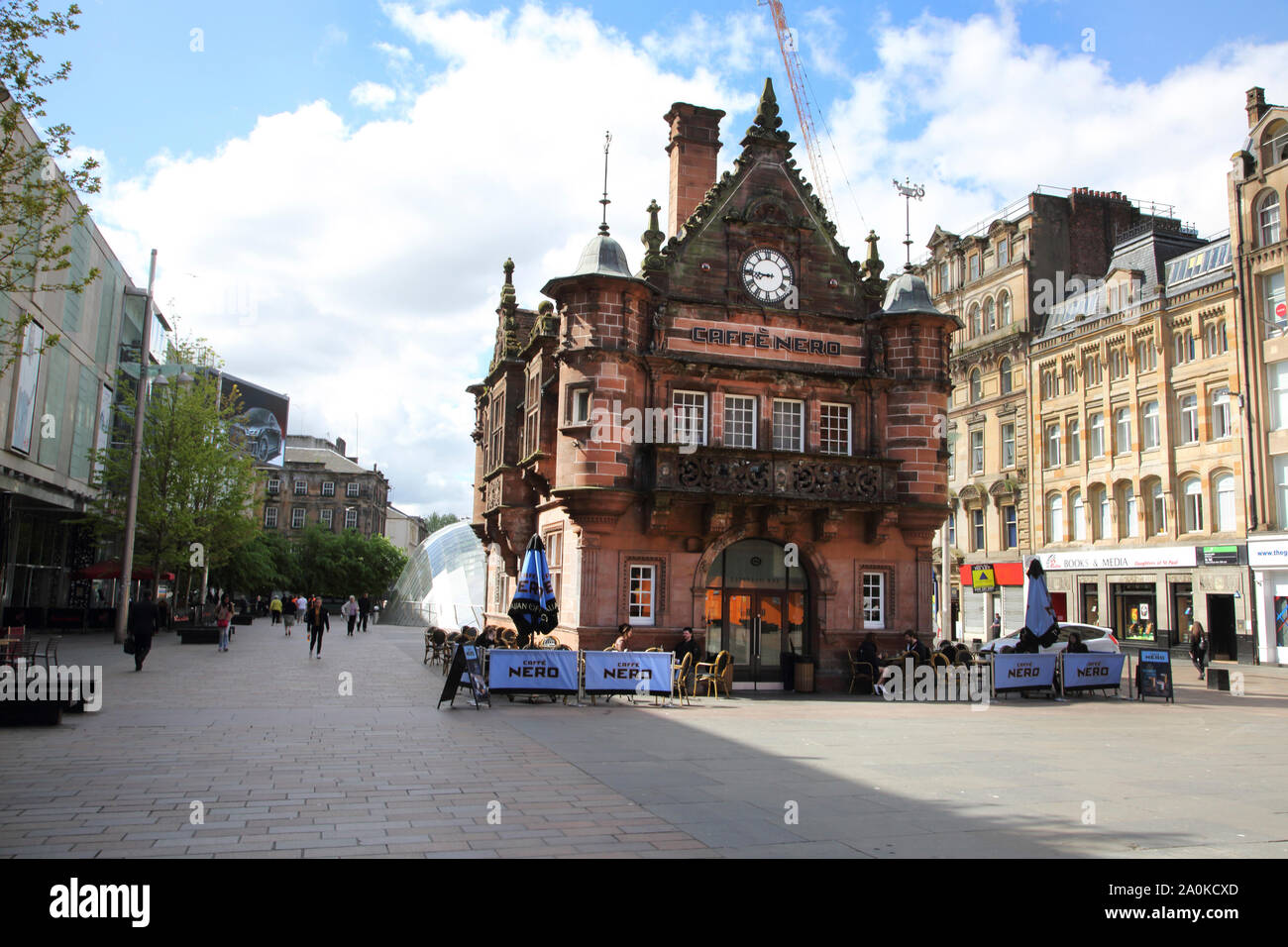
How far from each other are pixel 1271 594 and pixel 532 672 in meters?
31.0

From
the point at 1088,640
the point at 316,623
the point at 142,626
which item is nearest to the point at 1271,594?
→ the point at 1088,640

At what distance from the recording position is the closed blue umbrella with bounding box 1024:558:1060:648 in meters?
24.0

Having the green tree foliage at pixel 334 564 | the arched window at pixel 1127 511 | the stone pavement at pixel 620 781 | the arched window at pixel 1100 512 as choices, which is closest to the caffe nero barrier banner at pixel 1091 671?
the stone pavement at pixel 620 781

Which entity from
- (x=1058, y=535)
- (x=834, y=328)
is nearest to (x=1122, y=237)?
(x=1058, y=535)

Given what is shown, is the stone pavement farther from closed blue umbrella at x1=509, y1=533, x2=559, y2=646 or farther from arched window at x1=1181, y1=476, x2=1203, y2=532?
arched window at x1=1181, y1=476, x2=1203, y2=532

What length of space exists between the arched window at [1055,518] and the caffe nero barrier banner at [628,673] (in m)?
33.5

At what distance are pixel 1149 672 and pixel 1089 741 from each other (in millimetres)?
9295

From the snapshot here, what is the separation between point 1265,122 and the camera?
39.0 meters

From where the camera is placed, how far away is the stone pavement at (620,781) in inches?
320

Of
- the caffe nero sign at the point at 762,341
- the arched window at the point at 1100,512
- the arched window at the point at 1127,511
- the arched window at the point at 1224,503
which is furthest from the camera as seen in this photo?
the arched window at the point at 1100,512

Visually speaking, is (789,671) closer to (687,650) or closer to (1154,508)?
(687,650)

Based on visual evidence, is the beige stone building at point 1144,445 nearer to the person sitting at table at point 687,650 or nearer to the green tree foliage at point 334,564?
the person sitting at table at point 687,650
